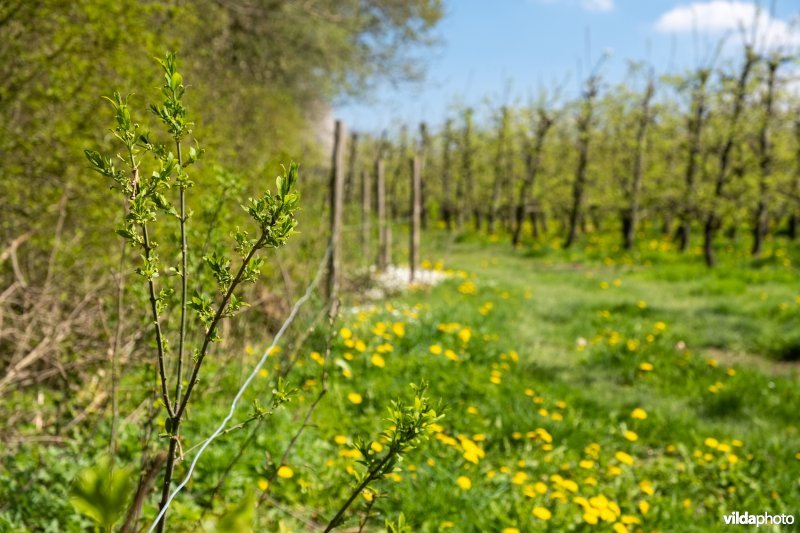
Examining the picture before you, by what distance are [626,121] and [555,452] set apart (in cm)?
1718

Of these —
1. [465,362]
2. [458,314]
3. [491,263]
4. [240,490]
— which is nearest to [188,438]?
[240,490]

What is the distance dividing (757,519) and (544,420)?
4.35 ft

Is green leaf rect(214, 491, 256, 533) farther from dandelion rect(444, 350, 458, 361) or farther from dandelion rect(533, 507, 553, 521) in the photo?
dandelion rect(444, 350, 458, 361)

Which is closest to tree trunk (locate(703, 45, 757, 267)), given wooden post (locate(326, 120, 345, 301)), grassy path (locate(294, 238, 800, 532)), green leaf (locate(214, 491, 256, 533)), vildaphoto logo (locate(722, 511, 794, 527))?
grassy path (locate(294, 238, 800, 532))

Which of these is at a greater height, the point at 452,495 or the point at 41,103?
the point at 41,103

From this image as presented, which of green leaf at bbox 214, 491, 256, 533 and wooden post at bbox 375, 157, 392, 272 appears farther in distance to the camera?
wooden post at bbox 375, 157, 392, 272

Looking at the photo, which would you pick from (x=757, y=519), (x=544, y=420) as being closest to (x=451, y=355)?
(x=544, y=420)

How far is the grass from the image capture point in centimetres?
292

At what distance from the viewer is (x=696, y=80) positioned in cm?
1363

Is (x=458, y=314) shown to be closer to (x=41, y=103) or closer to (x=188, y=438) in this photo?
(x=188, y=438)

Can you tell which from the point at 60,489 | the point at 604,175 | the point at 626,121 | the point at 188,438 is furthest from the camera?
the point at 604,175

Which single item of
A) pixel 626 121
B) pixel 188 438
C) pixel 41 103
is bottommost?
pixel 188 438

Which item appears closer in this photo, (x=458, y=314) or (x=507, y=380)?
(x=507, y=380)

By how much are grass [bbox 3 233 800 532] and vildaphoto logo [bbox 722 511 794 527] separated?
0.07 metres
